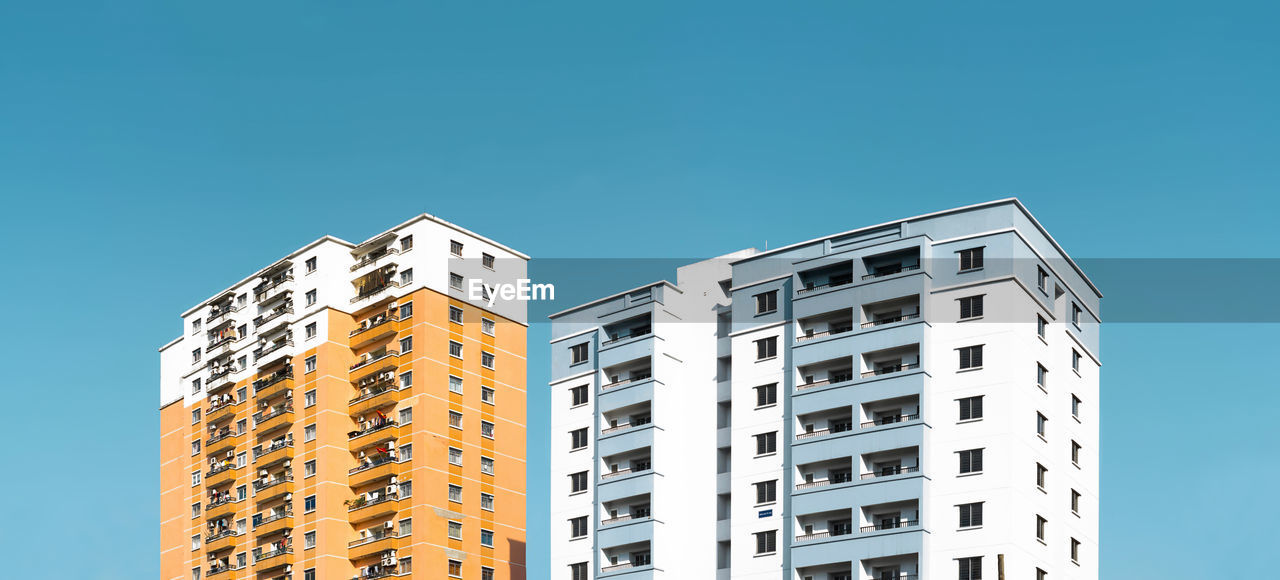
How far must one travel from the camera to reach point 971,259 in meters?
71.2

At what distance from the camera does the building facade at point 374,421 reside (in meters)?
91.7

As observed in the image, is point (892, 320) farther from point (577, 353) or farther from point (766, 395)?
point (577, 353)

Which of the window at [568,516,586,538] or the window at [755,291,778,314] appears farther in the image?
the window at [568,516,586,538]

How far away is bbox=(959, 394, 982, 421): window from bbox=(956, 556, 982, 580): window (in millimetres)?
6144

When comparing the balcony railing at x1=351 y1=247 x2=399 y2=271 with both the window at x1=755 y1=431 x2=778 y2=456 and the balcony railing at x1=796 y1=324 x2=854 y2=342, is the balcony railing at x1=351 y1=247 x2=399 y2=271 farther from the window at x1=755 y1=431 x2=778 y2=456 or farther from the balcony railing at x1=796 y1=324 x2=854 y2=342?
the balcony railing at x1=796 y1=324 x2=854 y2=342

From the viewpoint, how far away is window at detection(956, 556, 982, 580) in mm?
66875

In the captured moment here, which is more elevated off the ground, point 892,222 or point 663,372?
point 892,222

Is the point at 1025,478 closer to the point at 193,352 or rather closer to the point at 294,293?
the point at 294,293

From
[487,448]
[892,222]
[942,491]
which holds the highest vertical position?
[892,222]

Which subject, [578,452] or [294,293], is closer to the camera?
[578,452]

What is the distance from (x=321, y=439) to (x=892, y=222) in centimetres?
3923

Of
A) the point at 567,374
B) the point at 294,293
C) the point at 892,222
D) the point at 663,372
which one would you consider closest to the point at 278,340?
the point at 294,293

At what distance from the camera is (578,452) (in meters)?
82.1

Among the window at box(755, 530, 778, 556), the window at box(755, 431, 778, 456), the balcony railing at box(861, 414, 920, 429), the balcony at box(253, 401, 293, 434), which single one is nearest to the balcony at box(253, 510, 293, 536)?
the balcony at box(253, 401, 293, 434)
